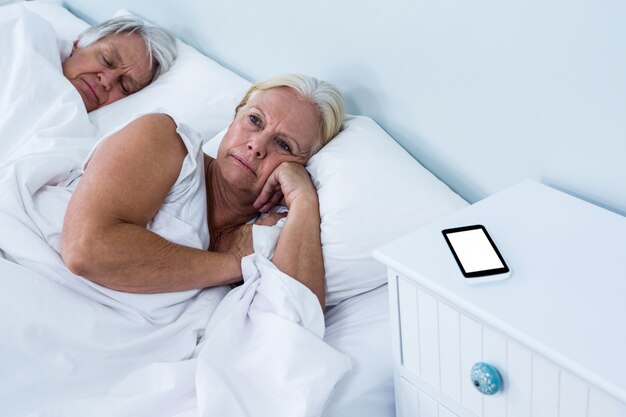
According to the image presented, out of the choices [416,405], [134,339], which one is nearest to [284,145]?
[134,339]

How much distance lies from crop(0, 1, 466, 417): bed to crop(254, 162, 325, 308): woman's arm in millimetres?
28

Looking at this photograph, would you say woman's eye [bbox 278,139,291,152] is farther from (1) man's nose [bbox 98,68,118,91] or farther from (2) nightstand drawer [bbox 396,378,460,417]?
(1) man's nose [bbox 98,68,118,91]

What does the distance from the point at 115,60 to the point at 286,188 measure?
86 centimetres

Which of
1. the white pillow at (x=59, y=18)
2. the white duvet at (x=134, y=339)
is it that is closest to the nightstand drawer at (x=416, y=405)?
the white duvet at (x=134, y=339)

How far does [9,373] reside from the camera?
1.15m

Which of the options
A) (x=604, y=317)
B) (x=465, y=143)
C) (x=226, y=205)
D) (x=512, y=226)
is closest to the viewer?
(x=604, y=317)

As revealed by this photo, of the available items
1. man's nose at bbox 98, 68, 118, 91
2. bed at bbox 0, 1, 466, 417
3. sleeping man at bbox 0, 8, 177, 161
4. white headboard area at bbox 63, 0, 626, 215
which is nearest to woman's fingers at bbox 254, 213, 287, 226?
bed at bbox 0, 1, 466, 417

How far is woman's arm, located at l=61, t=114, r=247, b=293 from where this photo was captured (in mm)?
1249

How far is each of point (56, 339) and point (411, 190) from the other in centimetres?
71

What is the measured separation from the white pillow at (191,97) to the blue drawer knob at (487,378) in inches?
42.3

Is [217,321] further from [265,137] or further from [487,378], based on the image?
[487,378]

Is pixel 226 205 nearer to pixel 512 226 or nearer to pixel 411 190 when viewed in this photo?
pixel 411 190

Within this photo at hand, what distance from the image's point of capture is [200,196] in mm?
1475

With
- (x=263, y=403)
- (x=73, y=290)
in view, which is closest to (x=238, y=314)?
(x=263, y=403)
